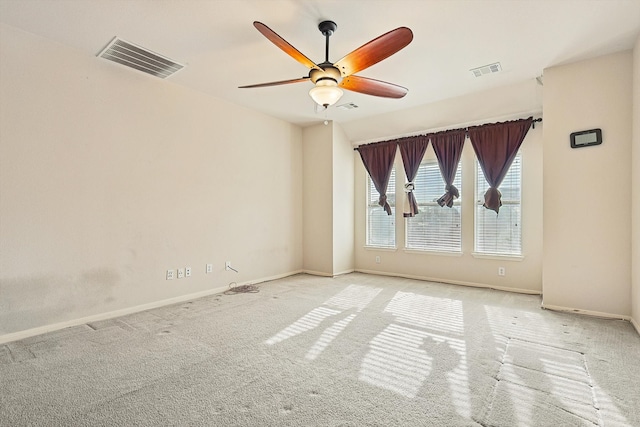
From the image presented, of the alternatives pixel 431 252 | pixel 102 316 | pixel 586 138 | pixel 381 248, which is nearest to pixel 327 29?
pixel 586 138

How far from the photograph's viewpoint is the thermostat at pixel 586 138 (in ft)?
11.4

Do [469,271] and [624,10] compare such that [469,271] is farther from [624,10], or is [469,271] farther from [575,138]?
[624,10]

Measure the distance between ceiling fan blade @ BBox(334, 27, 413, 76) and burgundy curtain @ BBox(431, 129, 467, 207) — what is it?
301 centimetres

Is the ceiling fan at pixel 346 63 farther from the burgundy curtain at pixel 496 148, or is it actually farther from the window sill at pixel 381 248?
the window sill at pixel 381 248

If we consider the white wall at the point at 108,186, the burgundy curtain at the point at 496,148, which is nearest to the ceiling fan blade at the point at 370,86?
the burgundy curtain at the point at 496,148

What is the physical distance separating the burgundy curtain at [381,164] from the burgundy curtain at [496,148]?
1377 millimetres

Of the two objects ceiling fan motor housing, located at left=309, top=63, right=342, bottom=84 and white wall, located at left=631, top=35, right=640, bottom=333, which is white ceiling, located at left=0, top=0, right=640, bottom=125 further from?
ceiling fan motor housing, located at left=309, top=63, right=342, bottom=84

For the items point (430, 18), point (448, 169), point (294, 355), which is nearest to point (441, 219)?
point (448, 169)

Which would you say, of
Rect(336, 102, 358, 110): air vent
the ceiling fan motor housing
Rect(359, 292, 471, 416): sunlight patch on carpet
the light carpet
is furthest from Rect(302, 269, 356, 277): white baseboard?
the ceiling fan motor housing

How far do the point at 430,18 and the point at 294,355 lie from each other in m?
3.11

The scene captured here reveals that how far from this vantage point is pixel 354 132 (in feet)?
19.7

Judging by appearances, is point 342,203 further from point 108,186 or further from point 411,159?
point 108,186

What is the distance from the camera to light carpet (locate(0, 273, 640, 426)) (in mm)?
1845

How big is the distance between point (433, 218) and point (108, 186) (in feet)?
15.5
